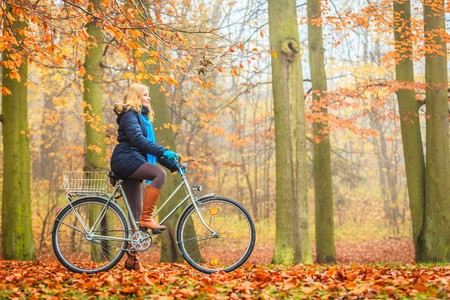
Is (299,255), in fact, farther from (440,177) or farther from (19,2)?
(19,2)

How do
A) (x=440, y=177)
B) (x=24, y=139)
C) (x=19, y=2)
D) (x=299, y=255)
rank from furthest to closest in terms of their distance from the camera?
(x=440, y=177) → (x=24, y=139) → (x=299, y=255) → (x=19, y=2)

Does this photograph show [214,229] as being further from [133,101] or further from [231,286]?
[133,101]

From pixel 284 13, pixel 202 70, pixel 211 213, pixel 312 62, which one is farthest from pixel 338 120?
pixel 211 213

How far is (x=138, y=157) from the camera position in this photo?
18.1 ft

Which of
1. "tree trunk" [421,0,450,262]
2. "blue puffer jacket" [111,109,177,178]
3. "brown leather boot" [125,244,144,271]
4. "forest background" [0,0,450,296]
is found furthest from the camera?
"tree trunk" [421,0,450,262]

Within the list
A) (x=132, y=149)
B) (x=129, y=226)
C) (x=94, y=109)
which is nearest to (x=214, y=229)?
(x=129, y=226)

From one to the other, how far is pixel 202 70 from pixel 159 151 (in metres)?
1.41

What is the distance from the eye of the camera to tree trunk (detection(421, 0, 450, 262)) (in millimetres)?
11008

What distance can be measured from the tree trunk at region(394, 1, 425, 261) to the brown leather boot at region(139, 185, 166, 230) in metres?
7.77

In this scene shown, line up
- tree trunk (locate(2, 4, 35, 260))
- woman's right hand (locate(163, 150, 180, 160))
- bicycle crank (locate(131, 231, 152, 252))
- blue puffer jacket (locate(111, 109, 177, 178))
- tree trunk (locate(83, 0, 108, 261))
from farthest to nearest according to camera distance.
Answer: tree trunk (locate(83, 0, 108, 261)) < tree trunk (locate(2, 4, 35, 260)) < bicycle crank (locate(131, 231, 152, 252)) < blue puffer jacket (locate(111, 109, 177, 178)) < woman's right hand (locate(163, 150, 180, 160))

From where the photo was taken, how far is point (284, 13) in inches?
334

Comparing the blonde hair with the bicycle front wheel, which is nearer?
the bicycle front wheel

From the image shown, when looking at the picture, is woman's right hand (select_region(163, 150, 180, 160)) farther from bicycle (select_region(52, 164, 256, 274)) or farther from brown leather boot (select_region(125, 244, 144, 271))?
brown leather boot (select_region(125, 244, 144, 271))

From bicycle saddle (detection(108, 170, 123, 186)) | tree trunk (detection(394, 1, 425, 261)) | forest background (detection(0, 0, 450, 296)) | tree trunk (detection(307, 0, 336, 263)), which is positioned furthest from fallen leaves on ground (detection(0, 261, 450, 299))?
tree trunk (detection(307, 0, 336, 263))
